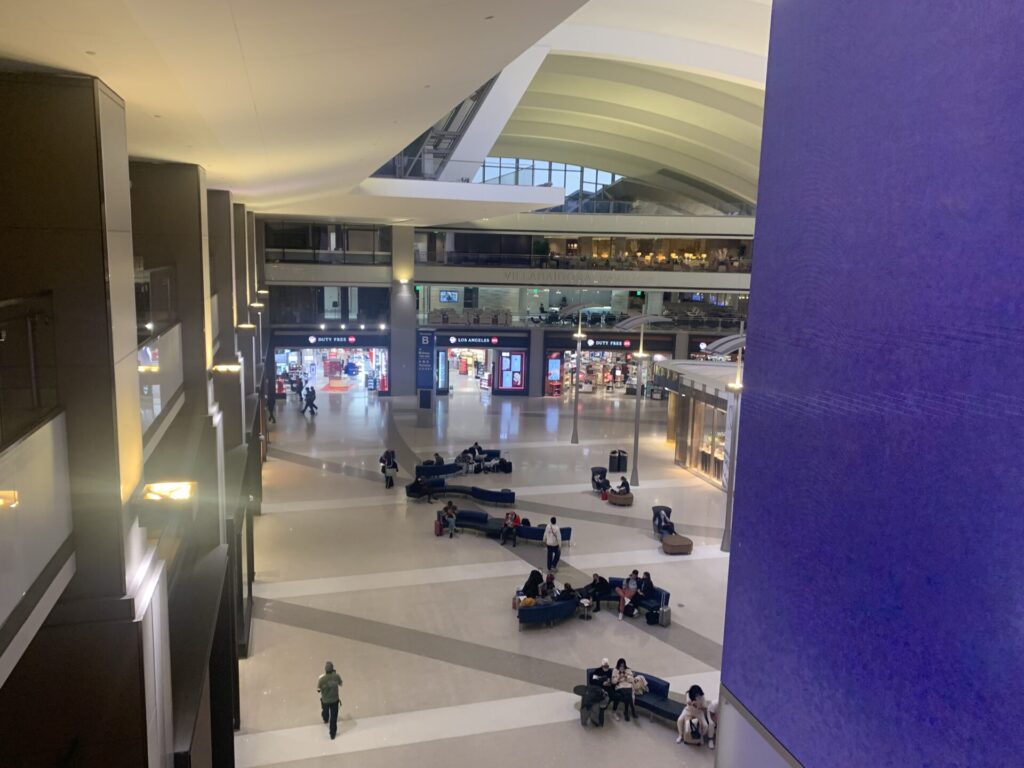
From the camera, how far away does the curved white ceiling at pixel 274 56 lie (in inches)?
143

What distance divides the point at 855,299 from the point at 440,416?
79.1 feet

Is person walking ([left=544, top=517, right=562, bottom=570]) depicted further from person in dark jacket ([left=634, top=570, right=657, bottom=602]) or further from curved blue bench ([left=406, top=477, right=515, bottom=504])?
curved blue bench ([left=406, top=477, right=515, bottom=504])

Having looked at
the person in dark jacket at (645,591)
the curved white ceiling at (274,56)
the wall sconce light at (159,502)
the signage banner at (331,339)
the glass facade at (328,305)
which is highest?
the curved white ceiling at (274,56)

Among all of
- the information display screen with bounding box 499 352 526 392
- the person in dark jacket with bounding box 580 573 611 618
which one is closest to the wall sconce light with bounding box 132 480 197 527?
the person in dark jacket with bounding box 580 573 611 618

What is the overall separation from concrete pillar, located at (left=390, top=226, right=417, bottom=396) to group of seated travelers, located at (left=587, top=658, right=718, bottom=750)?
21879 mm

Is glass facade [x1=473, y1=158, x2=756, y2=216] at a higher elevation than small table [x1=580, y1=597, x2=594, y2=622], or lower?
higher

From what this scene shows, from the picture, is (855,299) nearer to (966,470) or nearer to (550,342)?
(966,470)

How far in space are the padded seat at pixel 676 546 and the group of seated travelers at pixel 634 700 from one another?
16.2ft

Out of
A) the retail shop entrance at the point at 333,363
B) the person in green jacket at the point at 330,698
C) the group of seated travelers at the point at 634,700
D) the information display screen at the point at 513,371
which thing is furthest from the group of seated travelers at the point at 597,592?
the information display screen at the point at 513,371

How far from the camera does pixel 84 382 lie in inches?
180

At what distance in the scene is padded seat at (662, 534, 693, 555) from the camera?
1416 cm

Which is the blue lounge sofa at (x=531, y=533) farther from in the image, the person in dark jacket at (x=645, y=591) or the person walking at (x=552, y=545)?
the person in dark jacket at (x=645, y=591)

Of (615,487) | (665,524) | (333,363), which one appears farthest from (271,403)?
(665,524)

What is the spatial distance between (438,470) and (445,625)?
24.8 ft
